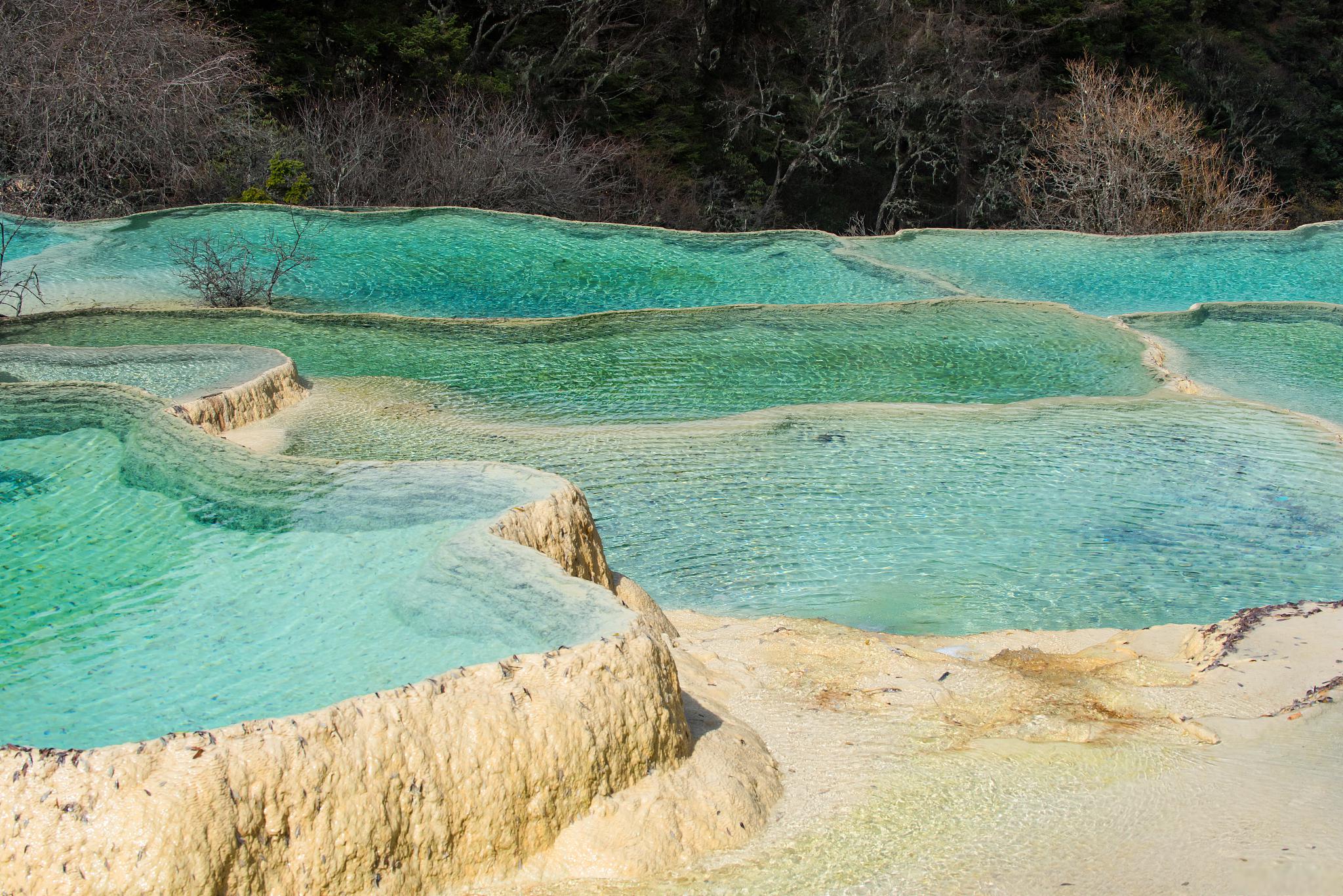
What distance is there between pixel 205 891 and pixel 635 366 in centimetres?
480

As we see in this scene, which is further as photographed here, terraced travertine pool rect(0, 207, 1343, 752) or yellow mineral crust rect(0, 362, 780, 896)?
terraced travertine pool rect(0, 207, 1343, 752)

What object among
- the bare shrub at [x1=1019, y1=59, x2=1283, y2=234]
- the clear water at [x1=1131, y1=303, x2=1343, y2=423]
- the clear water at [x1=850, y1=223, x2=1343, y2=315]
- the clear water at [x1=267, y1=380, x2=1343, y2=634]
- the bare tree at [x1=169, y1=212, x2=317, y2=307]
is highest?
the bare shrub at [x1=1019, y1=59, x2=1283, y2=234]

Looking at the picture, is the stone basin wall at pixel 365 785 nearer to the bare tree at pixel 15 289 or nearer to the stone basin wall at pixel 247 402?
the stone basin wall at pixel 247 402

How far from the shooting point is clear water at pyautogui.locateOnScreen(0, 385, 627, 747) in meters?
2.48

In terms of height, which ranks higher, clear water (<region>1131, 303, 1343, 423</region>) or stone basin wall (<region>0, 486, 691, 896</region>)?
clear water (<region>1131, 303, 1343, 423</region>)

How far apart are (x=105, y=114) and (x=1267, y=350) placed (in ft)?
31.2

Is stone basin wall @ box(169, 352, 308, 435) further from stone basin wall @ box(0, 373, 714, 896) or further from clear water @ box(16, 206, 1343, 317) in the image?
stone basin wall @ box(0, 373, 714, 896)

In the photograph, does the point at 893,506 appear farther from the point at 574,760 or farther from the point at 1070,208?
the point at 1070,208

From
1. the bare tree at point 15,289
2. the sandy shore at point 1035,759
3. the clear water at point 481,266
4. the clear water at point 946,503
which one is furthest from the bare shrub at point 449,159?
the sandy shore at point 1035,759

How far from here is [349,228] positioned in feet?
32.9

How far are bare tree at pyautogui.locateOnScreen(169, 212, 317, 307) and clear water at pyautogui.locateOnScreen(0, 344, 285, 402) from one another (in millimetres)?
2223

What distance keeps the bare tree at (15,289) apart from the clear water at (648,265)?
0.44ft

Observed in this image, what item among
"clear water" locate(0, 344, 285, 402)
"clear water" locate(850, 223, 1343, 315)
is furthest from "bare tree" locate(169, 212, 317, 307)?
"clear water" locate(850, 223, 1343, 315)

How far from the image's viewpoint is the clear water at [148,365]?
5.56 m
